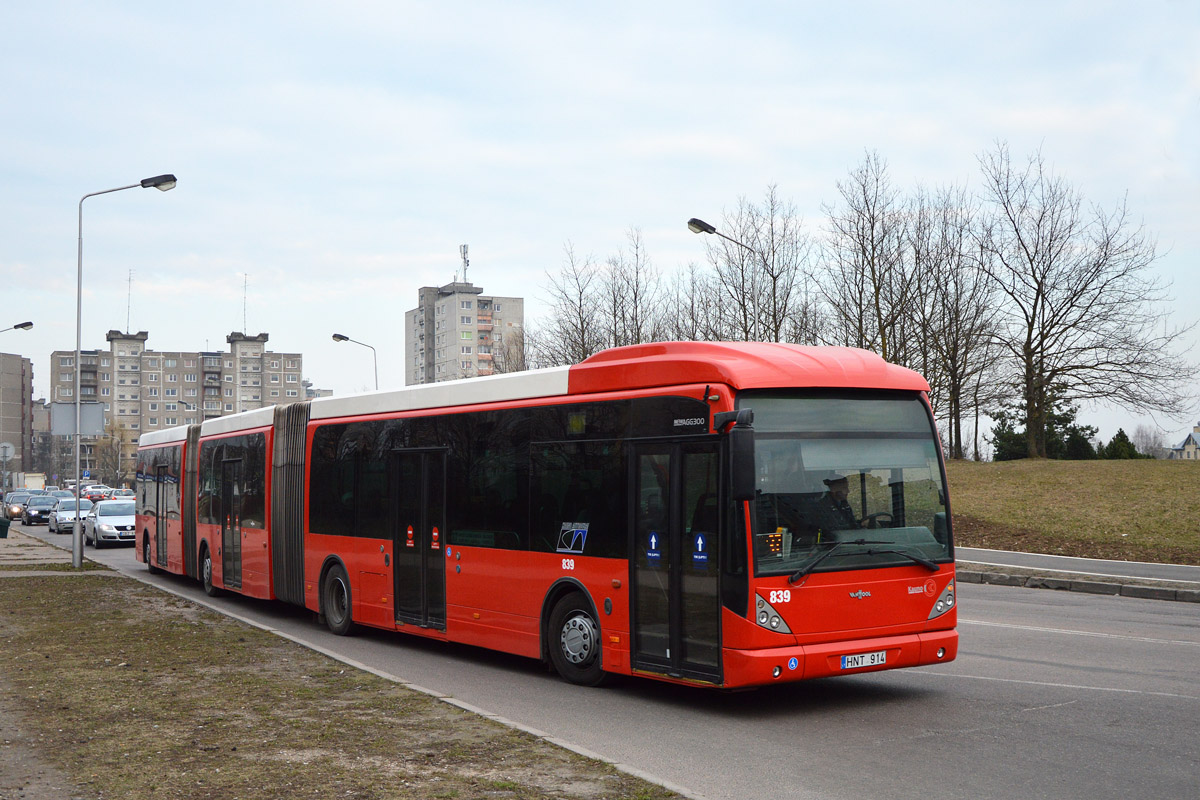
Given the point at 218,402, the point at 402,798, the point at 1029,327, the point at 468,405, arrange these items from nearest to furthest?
the point at 402,798 < the point at 468,405 < the point at 1029,327 < the point at 218,402

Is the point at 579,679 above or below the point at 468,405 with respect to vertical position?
below

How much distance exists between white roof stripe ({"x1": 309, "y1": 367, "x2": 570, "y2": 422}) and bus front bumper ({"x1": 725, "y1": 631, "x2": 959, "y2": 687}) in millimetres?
3426

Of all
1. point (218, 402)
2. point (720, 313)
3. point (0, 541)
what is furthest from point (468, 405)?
point (218, 402)

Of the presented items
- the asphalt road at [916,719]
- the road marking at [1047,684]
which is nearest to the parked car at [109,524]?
the asphalt road at [916,719]

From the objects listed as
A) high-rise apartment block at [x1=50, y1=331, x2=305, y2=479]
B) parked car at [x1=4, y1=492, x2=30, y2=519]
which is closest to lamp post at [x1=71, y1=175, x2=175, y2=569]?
parked car at [x1=4, y1=492, x2=30, y2=519]

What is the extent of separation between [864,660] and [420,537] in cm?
577

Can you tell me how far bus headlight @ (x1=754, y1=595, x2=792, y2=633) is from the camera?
845 cm

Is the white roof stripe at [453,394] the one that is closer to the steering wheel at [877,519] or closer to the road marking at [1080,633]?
the steering wheel at [877,519]

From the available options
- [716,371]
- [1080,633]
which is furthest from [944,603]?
[1080,633]

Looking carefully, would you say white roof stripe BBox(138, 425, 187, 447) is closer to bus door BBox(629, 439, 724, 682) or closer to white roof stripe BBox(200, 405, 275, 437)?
white roof stripe BBox(200, 405, 275, 437)

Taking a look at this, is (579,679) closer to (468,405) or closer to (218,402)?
(468,405)

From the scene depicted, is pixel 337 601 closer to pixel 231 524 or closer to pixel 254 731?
pixel 231 524

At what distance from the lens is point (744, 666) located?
845 centimetres

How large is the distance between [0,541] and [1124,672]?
37.4 meters
